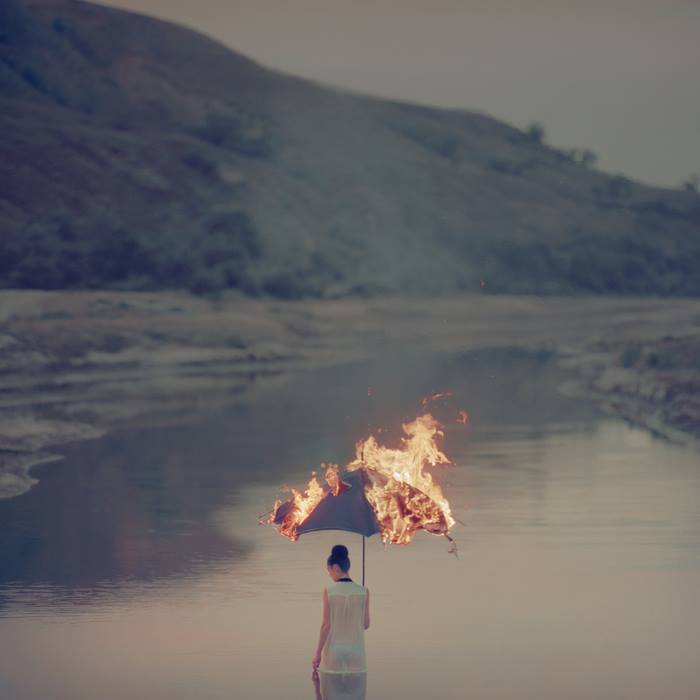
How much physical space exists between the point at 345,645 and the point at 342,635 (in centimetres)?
7

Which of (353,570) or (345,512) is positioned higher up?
(345,512)

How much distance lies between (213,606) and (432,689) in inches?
139

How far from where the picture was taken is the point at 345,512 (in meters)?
11.7

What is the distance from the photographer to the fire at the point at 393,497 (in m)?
11.7

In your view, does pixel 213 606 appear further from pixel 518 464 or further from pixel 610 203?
pixel 610 203

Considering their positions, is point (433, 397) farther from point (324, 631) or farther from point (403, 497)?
point (324, 631)

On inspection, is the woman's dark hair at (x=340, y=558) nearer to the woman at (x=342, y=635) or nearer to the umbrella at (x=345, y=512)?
the woman at (x=342, y=635)

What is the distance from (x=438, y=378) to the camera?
167 ft

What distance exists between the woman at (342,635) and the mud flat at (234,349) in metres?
12.1

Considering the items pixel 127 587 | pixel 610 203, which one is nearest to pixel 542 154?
pixel 610 203

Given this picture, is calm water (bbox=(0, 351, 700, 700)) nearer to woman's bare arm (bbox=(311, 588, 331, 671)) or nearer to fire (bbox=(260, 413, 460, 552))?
woman's bare arm (bbox=(311, 588, 331, 671))

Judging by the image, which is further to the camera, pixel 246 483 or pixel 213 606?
pixel 246 483

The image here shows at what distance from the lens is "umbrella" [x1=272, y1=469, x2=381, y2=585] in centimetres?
1148

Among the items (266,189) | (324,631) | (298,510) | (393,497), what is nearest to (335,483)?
(298,510)
